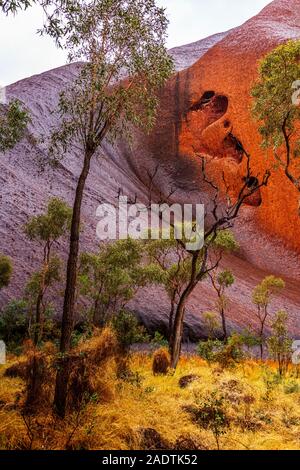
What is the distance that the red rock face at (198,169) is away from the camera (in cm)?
3284

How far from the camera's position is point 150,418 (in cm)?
1031

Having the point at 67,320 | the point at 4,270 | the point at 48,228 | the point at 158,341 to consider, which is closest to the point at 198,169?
the point at 158,341

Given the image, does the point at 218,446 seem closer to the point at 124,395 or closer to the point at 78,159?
the point at 124,395

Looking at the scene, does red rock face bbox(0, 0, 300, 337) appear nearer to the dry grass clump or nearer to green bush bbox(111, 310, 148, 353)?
green bush bbox(111, 310, 148, 353)

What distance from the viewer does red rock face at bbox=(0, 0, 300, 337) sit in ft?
108

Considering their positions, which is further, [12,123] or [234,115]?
[234,115]

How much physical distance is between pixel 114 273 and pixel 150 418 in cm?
1234

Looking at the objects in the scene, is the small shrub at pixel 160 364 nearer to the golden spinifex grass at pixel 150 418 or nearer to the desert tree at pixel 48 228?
the golden spinifex grass at pixel 150 418

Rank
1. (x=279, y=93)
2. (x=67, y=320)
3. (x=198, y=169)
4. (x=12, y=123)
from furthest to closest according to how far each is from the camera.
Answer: (x=198, y=169) → (x=279, y=93) → (x=12, y=123) → (x=67, y=320)

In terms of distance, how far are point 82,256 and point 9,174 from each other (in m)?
15.6

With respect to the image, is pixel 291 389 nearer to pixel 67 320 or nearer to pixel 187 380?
pixel 187 380

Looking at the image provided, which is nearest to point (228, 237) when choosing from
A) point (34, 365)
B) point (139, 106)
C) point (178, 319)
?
point (178, 319)

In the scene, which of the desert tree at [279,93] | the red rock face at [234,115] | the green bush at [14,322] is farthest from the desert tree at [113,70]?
the red rock face at [234,115]

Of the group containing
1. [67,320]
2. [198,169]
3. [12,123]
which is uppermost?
[12,123]
